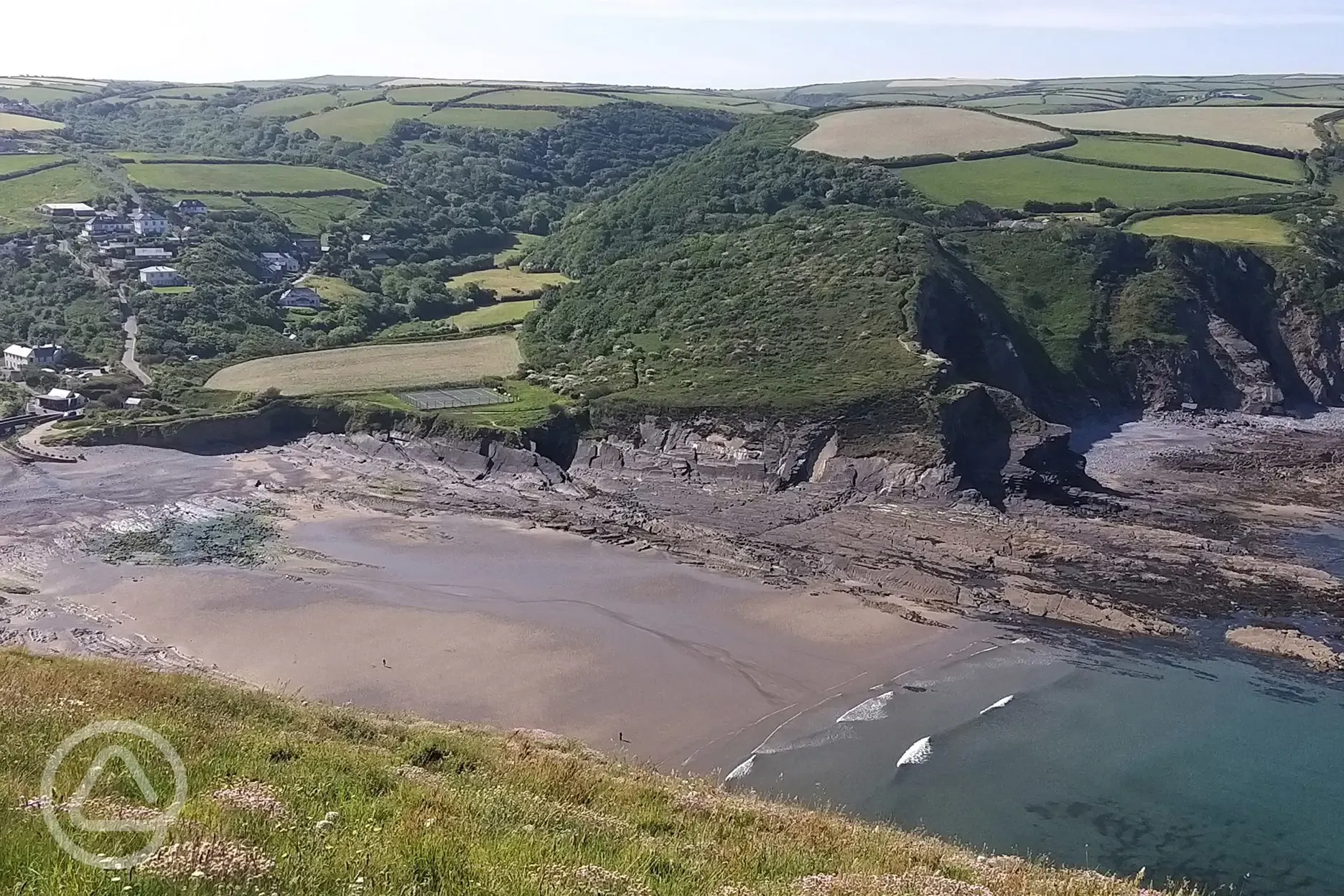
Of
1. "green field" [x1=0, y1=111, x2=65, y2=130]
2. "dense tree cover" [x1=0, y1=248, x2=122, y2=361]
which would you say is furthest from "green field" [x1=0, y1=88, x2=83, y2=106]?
"dense tree cover" [x1=0, y1=248, x2=122, y2=361]

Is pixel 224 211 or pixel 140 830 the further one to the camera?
pixel 224 211

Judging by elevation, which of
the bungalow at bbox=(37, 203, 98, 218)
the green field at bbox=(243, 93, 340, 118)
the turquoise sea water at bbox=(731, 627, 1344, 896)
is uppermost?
the green field at bbox=(243, 93, 340, 118)

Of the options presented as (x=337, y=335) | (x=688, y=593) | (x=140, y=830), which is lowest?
(x=688, y=593)

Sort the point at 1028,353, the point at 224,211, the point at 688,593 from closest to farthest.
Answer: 1. the point at 688,593
2. the point at 1028,353
3. the point at 224,211

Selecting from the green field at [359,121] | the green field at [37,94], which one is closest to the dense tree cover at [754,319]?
the green field at [359,121]

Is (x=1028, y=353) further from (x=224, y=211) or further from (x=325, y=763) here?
(x=224, y=211)

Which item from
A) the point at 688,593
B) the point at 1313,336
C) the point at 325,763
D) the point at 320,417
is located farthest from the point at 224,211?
the point at 325,763

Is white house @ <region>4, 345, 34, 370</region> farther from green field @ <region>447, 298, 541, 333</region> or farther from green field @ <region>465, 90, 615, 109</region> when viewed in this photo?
green field @ <region>465, 90, 615, 109</region>

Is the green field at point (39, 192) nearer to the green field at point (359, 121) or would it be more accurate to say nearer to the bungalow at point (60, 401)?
the bungalow at point (60, 401)

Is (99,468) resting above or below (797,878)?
below
